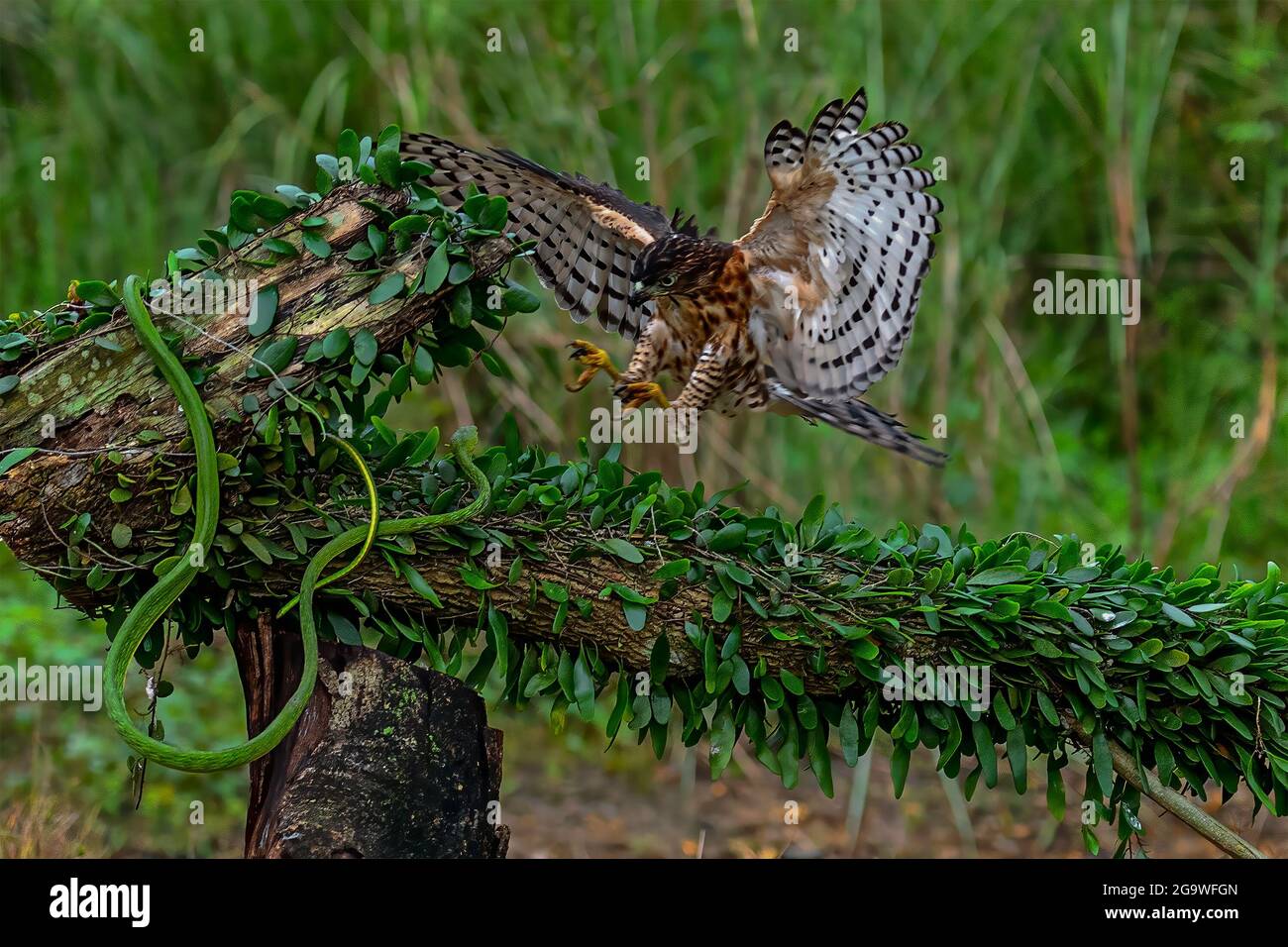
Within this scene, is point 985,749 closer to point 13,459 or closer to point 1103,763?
point 1103,763

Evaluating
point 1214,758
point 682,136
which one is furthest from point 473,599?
point 682,136

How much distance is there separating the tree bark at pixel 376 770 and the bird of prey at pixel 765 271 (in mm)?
915

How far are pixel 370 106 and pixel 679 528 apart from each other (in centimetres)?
Result: 329

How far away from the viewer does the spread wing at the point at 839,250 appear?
267 cm

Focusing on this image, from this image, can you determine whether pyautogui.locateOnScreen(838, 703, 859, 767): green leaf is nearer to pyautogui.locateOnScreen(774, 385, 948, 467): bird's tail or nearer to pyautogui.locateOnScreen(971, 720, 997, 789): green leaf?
pyautogui.locateOnScreen(971, 720, 997, 789): green leaf

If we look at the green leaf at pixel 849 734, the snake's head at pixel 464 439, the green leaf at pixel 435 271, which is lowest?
the green leaf at pixel 849 734

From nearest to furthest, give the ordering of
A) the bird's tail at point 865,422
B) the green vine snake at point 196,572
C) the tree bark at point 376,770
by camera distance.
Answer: the green vine snake at point 196,572
the tree bark at point 376,770
the bird's tail at point 865,422

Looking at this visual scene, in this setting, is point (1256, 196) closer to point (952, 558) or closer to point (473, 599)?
point (952, 558)

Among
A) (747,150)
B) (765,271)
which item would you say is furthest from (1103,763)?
(747,150)

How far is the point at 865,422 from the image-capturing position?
9.72ft

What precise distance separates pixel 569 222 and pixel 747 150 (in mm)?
1806

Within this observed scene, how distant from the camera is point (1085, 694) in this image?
8.24 feet

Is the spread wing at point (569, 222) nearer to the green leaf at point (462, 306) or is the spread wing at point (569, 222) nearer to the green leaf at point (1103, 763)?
the green leaf at point (462, 306)

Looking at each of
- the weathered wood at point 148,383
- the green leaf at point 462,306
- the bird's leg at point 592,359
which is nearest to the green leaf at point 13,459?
the weathered wood at point 148,383
